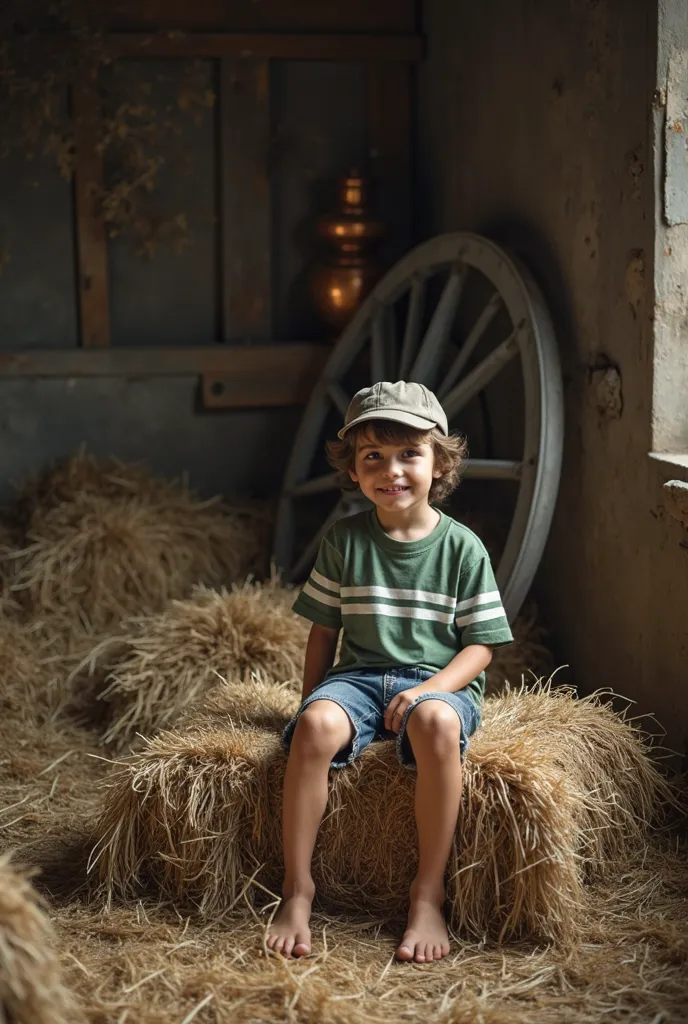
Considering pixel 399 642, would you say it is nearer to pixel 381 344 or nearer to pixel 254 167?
pixel 381 344

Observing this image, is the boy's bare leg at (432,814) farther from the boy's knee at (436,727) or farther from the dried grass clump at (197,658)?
the dried grass clump at (197,658)

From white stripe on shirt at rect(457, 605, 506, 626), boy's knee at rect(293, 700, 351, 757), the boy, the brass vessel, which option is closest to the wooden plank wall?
the brass vessel

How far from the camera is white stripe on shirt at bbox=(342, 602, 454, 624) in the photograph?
275 centimetres

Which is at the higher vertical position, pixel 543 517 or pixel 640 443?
pixel 640 443

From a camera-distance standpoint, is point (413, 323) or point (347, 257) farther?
point (347, 257)

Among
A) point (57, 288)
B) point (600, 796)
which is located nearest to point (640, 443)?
point (600, 796)

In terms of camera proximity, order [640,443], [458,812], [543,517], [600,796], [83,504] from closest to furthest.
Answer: [458,812] < [600,796] < [640,443] < [543,517] < [83,504]

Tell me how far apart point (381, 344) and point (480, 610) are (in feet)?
5.86

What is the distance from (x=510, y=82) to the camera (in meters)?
3.89

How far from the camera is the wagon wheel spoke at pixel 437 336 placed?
400cm

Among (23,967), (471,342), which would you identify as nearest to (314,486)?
(471,342)

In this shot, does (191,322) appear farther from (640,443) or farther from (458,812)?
(458,812)

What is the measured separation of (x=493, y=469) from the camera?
11.9 feet

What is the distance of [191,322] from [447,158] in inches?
42.0
